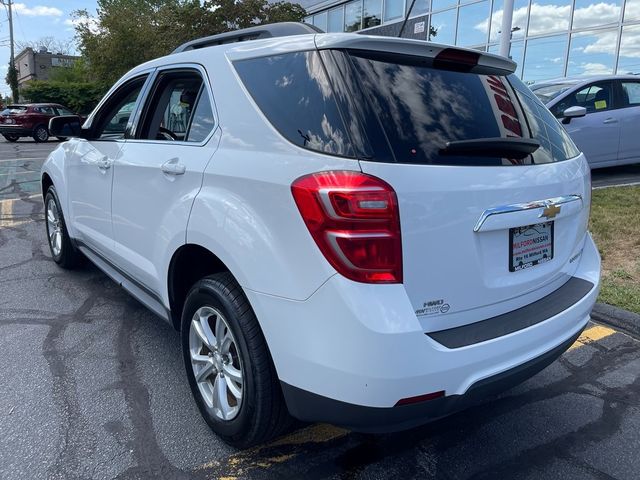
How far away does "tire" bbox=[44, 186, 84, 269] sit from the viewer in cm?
455

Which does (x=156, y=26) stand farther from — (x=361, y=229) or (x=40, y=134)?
(x=361, y=229)

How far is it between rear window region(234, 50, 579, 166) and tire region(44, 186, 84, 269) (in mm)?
2974

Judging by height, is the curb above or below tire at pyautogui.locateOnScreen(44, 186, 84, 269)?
below

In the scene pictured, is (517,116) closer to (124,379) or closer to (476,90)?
(476,90)

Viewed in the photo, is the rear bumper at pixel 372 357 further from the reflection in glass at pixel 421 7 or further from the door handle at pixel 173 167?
the reflection in glass at pixel 421 7

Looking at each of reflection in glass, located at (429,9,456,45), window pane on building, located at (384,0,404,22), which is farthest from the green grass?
window pane on building, located at (384,0,404,22)

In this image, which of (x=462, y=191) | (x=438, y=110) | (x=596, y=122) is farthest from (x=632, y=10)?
(x=462, y=191)

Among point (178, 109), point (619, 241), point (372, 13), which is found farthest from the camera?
point (372, 13)

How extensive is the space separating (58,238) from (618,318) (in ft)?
15.5

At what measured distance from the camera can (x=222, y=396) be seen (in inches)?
94.9

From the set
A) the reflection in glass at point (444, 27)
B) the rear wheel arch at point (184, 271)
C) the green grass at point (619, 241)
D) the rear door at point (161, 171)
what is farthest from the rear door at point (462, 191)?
the reflection in glass at point (444, 27)

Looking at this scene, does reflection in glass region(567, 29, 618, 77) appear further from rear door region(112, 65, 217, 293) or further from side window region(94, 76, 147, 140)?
rear door region(112, 65, 217, 293)

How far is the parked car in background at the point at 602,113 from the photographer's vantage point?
7766 mm

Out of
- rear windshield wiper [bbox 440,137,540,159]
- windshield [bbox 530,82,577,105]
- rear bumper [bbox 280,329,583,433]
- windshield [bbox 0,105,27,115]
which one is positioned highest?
windshield [bbox 530,82,577,105]
